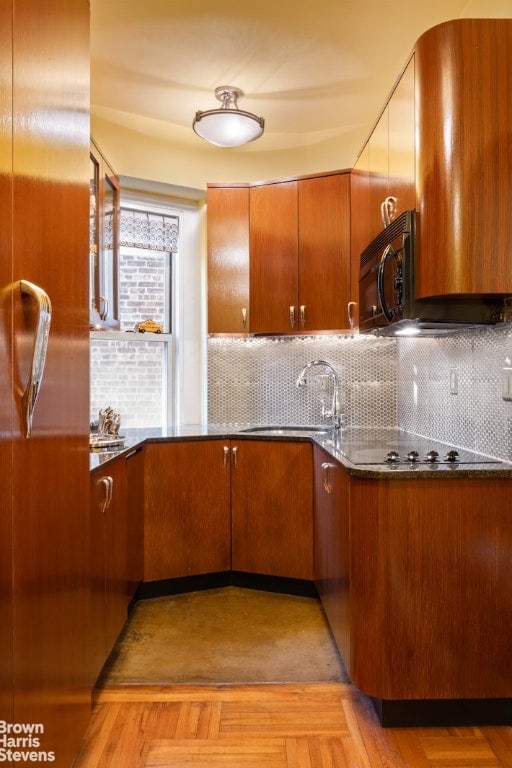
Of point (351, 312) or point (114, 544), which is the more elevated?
point (351, 312)

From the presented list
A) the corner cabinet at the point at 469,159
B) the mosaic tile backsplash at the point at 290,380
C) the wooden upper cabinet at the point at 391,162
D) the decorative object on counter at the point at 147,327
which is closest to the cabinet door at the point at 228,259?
the mosaic tile backsplash at the point at 290,380

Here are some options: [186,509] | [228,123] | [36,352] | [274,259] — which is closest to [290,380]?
[274,259]

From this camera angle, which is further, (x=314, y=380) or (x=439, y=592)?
(x=314, y=380)

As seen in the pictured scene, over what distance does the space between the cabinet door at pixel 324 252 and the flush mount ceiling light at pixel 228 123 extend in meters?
0.52

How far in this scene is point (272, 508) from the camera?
117 inches

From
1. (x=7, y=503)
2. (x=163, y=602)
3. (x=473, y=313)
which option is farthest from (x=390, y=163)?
(x=163, y=602)

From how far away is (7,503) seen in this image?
1.07m

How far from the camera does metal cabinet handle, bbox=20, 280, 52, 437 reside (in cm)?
106

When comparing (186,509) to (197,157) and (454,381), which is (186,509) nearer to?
(454,381)

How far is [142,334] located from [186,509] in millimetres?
1197

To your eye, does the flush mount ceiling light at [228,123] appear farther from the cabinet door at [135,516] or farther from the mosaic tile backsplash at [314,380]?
the cabinet door at [135,516]

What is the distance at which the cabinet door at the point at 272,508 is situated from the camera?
2.91m

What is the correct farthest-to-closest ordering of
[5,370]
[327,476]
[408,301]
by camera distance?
[327,476] < [408,301] < [5,370]

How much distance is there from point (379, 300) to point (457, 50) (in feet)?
2.96
